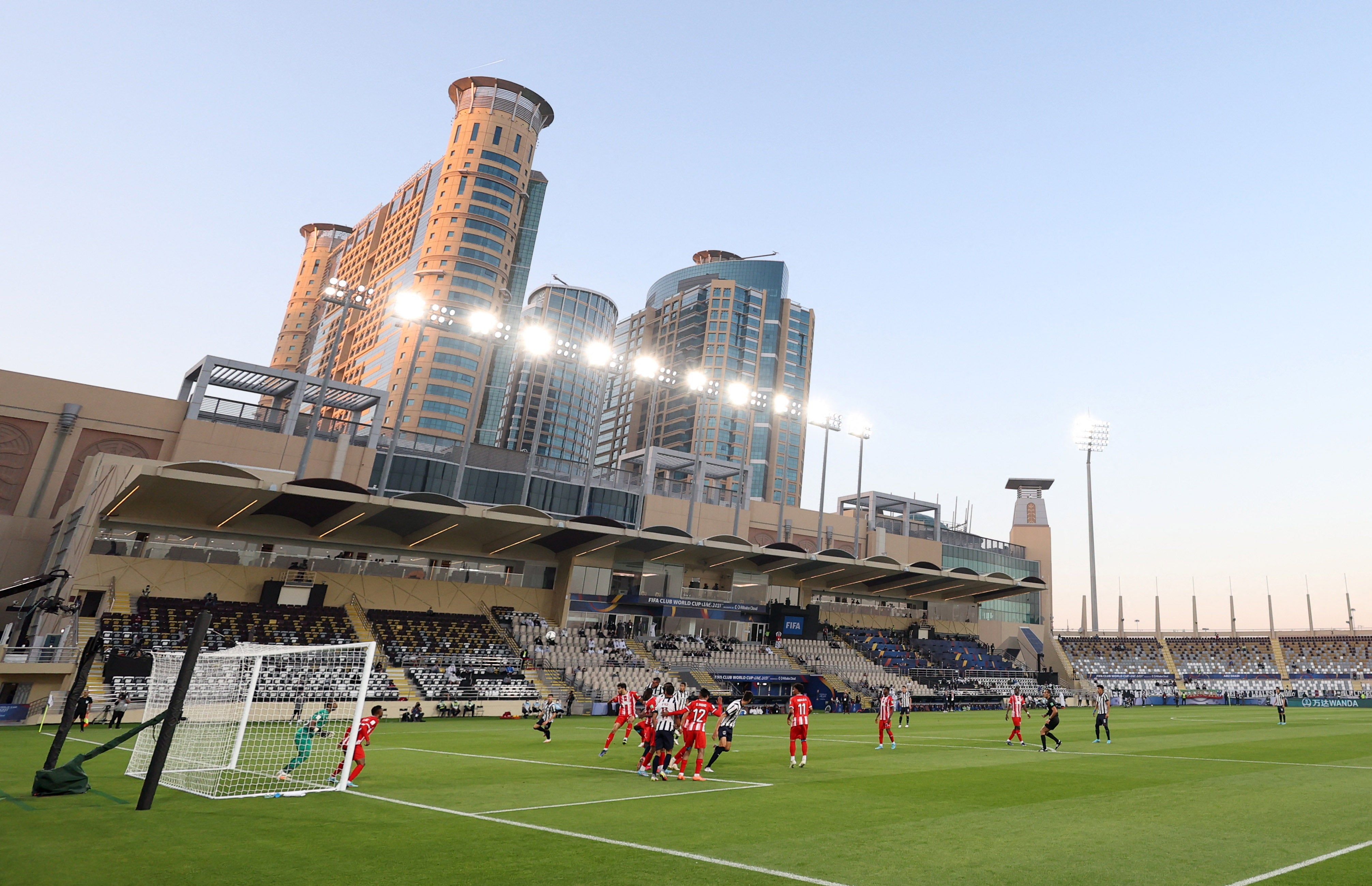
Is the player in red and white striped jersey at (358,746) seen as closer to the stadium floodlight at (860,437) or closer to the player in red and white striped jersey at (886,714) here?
the player in red and white striped jersey at (886,714)

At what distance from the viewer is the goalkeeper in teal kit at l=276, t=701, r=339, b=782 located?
1409cm

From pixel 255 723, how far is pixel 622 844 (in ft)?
72.5

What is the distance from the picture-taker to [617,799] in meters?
13.1

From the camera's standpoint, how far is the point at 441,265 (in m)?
147

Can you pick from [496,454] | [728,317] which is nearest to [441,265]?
[728,317]

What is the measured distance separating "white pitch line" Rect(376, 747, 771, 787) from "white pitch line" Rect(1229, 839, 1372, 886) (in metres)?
8.11

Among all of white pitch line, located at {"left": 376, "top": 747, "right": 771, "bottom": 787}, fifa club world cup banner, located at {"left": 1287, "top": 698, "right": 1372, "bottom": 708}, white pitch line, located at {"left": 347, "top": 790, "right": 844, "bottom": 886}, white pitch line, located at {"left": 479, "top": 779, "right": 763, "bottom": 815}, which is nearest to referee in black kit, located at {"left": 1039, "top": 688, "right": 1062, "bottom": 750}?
white pitch line, located at {"left": 376, "top": 747, "right": 771, "bottom": 787}

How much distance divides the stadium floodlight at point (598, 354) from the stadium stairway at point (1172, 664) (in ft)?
186

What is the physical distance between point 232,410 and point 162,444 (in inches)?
182

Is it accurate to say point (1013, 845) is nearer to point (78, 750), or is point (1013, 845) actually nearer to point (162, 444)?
point (78, 750)

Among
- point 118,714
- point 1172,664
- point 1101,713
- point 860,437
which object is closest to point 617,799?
point 1101,713

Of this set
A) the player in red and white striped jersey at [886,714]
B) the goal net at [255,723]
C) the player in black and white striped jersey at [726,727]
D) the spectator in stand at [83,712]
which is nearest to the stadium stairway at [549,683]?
the goal net at [255,723]

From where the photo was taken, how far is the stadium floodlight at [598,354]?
46906 millimetres

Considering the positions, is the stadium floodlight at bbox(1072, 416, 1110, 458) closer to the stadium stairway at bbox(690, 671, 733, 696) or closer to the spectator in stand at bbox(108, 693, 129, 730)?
the stadium stairway at bbox(690, 671, 733, 696)
